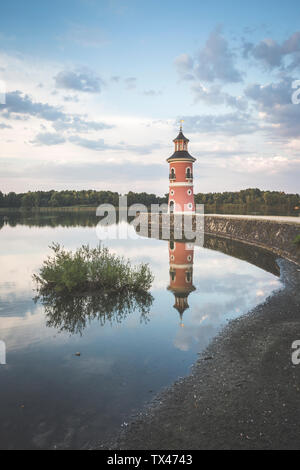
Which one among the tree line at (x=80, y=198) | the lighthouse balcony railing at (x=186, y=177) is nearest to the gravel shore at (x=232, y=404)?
the lighthouse balcony railing at (x=186, y=177)

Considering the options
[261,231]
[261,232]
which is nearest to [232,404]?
[261,232]

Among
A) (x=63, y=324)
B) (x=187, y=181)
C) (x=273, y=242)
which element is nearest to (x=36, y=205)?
(x=187, y=181)

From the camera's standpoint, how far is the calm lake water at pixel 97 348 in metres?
5.79

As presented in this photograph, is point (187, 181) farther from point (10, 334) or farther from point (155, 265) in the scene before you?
point (10, 334)

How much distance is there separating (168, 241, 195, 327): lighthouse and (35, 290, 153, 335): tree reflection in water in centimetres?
137

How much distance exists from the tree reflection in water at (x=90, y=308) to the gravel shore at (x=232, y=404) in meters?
4.09

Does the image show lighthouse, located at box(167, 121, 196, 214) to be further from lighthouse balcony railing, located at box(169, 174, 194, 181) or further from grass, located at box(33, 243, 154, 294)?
grass, located at box(33, 243, 154, 294)

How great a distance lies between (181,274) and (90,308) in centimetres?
793

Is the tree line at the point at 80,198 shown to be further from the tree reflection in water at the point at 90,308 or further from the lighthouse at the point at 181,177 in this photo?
the tree reflection in water at the point at 90,308

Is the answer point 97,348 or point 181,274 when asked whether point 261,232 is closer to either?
point 181,274

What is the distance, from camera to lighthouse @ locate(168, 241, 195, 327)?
530 inches

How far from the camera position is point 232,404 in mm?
5805

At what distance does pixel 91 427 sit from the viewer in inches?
220
